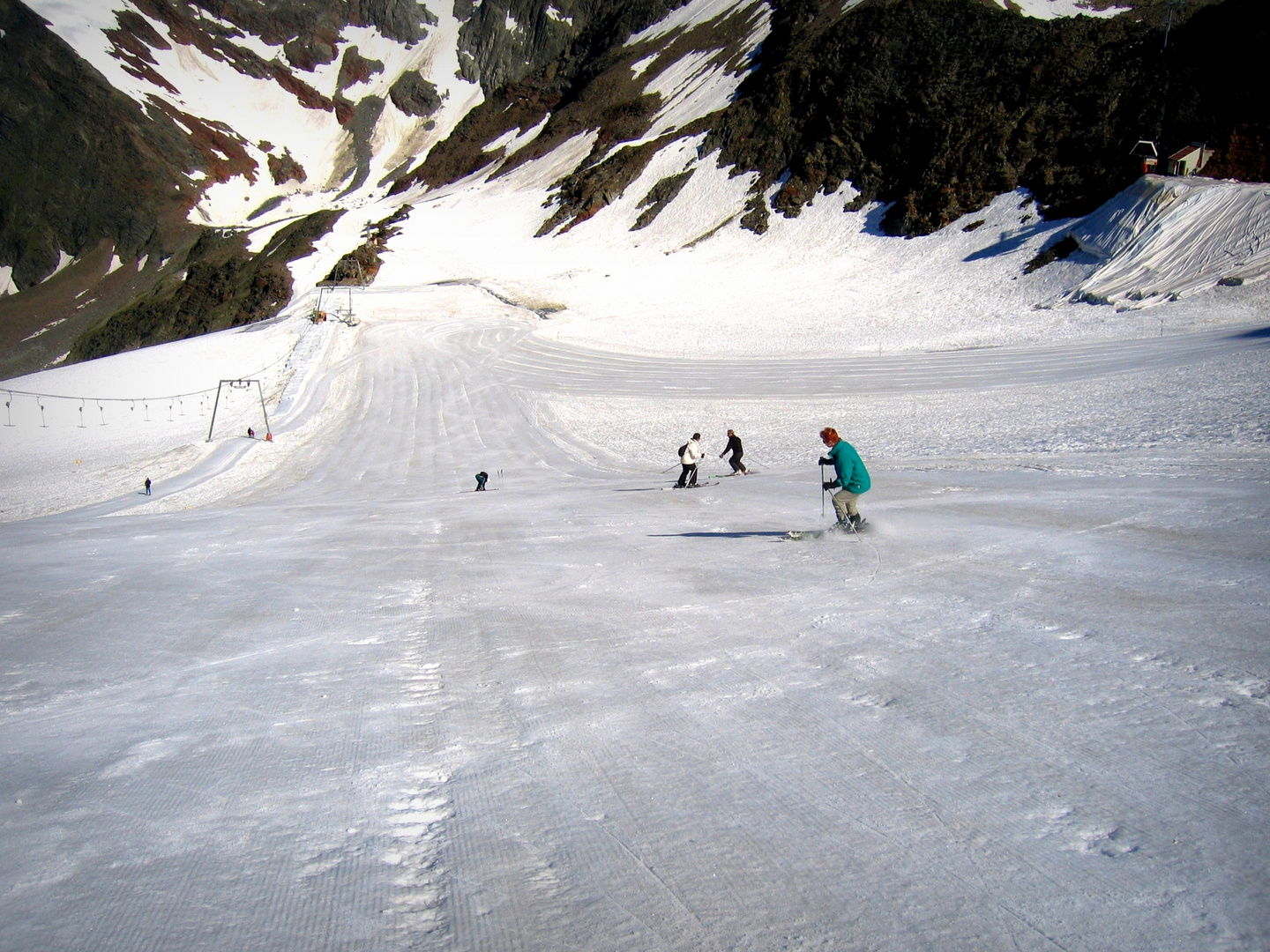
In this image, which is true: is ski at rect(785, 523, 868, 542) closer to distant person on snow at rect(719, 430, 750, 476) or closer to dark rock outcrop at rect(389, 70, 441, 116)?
distant person on snow at rect(719, 430, 750, 476)

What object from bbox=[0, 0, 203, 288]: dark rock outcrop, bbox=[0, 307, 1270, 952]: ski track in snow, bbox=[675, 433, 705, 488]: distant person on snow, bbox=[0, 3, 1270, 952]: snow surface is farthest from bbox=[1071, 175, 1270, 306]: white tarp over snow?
bbox=[0, 0, 203, 288]: dark rock outcrop

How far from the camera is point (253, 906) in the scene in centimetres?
280

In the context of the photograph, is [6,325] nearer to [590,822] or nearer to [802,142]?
[802,142]

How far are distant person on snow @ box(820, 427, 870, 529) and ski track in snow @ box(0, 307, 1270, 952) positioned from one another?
1.20ft

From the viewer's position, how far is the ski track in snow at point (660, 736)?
2.72 meters

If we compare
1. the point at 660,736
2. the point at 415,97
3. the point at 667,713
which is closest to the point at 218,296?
the point at 667,713

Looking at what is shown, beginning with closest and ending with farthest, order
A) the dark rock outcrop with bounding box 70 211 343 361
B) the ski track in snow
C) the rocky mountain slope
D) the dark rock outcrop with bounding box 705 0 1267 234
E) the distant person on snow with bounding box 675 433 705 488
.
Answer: the ski track in snow, the distant person on snow with bounding box 675 433 705 488, the dark rock outcrop with bounding box 705 0 1267 234, the rocky mountain slope, the dark rock outcrop with bounding box 70 211 343 361

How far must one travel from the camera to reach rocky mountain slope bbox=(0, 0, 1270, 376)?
5353 centimetres

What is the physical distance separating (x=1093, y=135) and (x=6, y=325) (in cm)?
14234

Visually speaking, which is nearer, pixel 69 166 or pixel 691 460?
pixel 691 460

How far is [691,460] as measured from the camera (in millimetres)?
15172

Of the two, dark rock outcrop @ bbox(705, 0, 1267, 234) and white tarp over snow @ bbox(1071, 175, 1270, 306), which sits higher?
dark rock outcrop @ bbox(705, 0, 1267, 234)

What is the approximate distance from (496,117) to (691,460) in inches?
4776

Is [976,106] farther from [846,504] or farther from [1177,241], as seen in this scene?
[846,504]
